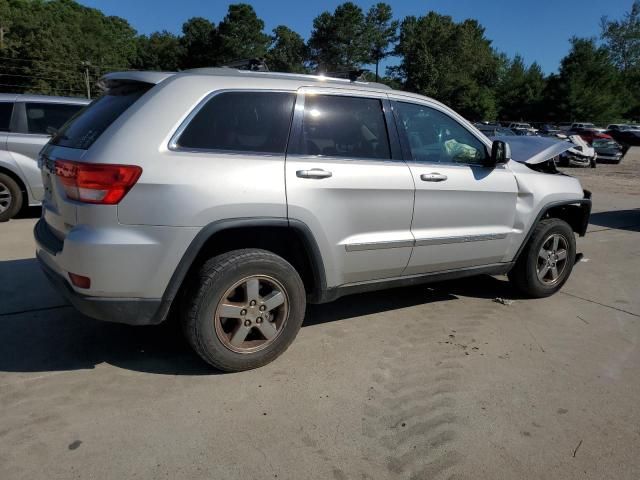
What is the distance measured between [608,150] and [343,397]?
2641 cm

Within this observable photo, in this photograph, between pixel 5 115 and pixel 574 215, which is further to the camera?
pixel 5 115

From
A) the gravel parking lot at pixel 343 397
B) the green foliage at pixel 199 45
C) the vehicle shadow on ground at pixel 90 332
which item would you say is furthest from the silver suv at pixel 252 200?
the green foliage at pixel 199 45

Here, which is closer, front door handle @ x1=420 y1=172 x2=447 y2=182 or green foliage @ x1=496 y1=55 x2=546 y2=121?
front door handle @ x1=420 y1=172 x2=447 y2=182

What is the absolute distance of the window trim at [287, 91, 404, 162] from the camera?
3.23 metres

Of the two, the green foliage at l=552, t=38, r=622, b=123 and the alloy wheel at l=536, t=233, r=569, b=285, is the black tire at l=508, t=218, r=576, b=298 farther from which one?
the green foliage at l=552, t=38, r=622, b=123

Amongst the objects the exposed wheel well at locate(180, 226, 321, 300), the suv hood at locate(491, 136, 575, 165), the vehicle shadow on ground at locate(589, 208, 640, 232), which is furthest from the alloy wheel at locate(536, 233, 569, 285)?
the vehicle shadow on ground at locate(589, 208, 640, 232)

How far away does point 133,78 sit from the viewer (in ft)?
10.3

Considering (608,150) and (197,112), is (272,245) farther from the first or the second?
(608,150)

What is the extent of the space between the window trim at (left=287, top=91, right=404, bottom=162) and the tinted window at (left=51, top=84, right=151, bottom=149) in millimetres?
921

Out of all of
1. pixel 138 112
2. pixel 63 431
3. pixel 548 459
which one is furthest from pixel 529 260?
pixel 63 431

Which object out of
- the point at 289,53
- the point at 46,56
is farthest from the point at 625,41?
the point at 46,56

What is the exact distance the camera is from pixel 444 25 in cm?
7169

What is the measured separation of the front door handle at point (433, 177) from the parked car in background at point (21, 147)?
551cm

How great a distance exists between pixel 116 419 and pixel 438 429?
1725mm
